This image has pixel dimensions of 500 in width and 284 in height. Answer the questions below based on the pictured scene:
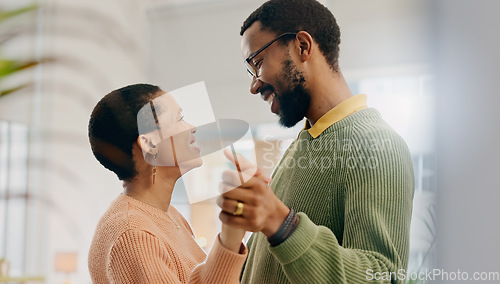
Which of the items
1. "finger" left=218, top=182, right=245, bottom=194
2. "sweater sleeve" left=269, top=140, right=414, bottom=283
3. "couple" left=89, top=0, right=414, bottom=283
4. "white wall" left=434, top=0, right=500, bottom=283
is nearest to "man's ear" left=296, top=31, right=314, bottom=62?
"couple" left=89, top=0, right=414, bottom=283

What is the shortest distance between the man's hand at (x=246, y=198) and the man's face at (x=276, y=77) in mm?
162

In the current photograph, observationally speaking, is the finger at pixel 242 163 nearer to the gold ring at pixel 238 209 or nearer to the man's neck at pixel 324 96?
the gold ring at pixel 238 209

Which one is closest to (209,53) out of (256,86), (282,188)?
(256,86)

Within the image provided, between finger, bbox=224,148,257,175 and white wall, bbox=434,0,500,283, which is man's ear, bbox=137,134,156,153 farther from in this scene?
white wall, bbox=434,0,500,283

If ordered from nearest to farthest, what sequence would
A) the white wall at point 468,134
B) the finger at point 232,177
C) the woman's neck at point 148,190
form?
the finger at point 232,177
the woman's neck at point 148,190
the white wall at point 468,134

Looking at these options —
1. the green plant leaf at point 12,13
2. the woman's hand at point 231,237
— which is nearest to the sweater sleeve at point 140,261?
the woman's hand at point 231,237

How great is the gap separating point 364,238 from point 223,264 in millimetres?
112

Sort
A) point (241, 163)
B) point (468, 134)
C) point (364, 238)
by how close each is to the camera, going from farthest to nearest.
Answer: point (468, 134) → point (364, 238) → point (241, 163)

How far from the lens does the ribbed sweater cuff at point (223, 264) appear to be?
349mm

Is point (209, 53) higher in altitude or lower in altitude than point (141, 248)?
higher

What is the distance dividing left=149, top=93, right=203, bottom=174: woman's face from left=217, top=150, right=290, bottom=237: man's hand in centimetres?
3

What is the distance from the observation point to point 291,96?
1.55 ft

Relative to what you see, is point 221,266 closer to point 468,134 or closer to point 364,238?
point 364,238

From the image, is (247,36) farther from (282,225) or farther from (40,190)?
(40,190)
